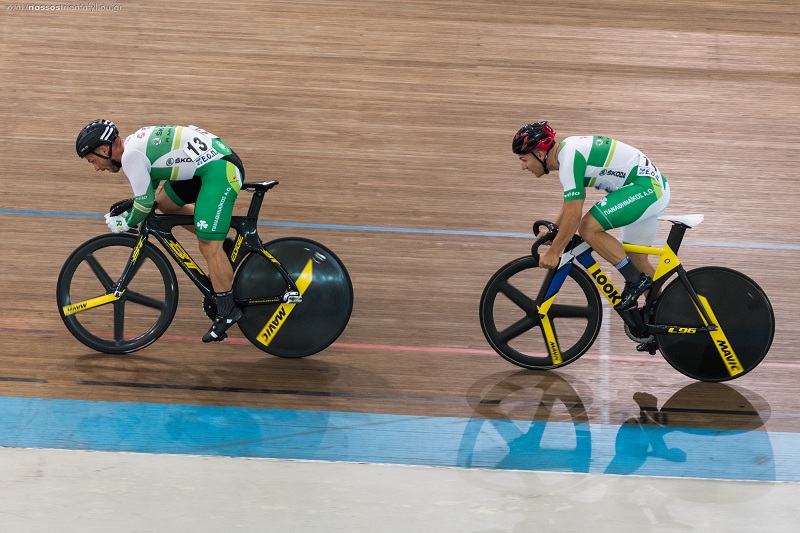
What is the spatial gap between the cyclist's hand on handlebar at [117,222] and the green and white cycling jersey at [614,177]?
200cm

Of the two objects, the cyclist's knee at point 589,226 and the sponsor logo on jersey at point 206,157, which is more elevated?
the cyclist's knee at point 589,226

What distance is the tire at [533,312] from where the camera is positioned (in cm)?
469

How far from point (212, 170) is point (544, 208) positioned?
2.53 metres

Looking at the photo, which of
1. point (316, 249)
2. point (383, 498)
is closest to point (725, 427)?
point (383, 498)

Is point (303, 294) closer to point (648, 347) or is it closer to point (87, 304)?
point (87, 304)

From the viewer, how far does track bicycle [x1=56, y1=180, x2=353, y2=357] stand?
15.6ft

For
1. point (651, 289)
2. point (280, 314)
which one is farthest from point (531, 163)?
point (280, 314)

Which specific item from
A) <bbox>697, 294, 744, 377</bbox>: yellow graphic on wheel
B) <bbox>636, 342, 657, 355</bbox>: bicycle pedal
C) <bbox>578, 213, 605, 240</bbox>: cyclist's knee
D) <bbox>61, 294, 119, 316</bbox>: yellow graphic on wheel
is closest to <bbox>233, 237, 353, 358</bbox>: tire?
<bbox>61, 294, 119, 316</bbox>: yellow graphic on wheel

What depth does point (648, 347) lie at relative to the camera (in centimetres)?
476

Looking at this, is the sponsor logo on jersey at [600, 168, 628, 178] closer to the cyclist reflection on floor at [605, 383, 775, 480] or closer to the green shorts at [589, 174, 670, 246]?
the green shorts at [589, 174, 670, 246]

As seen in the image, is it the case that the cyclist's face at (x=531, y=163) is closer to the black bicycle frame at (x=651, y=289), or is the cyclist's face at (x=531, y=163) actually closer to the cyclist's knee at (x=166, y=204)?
the black bicycle frame at (x=651, y=289)

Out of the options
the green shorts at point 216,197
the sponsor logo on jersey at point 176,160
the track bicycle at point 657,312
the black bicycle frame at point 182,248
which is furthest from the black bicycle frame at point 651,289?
the sponsor logo on jersey at point 176,160

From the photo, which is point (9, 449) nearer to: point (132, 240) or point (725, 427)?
point (132, 240)

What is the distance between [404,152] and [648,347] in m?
2.71
